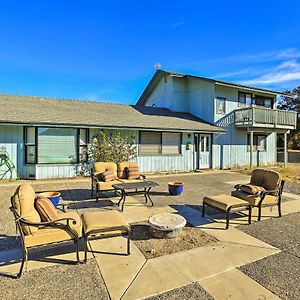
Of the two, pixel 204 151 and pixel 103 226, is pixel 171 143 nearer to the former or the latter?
pixel 204 151

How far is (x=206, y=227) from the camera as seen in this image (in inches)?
203

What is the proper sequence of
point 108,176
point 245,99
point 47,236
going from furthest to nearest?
point 245,99 < point 108,176 < point 47,236

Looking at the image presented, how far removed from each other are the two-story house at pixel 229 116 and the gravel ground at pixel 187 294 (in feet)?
42.8

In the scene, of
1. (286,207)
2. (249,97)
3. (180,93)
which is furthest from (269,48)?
(286,207)

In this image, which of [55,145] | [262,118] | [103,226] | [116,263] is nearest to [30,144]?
[55,145]

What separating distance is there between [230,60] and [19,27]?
13581mm

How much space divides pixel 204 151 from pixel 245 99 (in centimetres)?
596

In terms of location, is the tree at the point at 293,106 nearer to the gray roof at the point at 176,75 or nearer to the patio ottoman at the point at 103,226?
the gray roof at the point at 176,75

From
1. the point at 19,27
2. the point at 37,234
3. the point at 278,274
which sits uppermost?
the point at 19,27

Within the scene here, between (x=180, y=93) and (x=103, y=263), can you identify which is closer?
(x=103, y=263)

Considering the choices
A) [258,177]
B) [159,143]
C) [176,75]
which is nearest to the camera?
[258,177]

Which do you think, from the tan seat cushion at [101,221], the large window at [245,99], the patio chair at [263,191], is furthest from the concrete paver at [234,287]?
the large window at [245,99]

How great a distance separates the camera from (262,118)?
55.6ft

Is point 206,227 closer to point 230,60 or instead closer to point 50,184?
point 50,184
